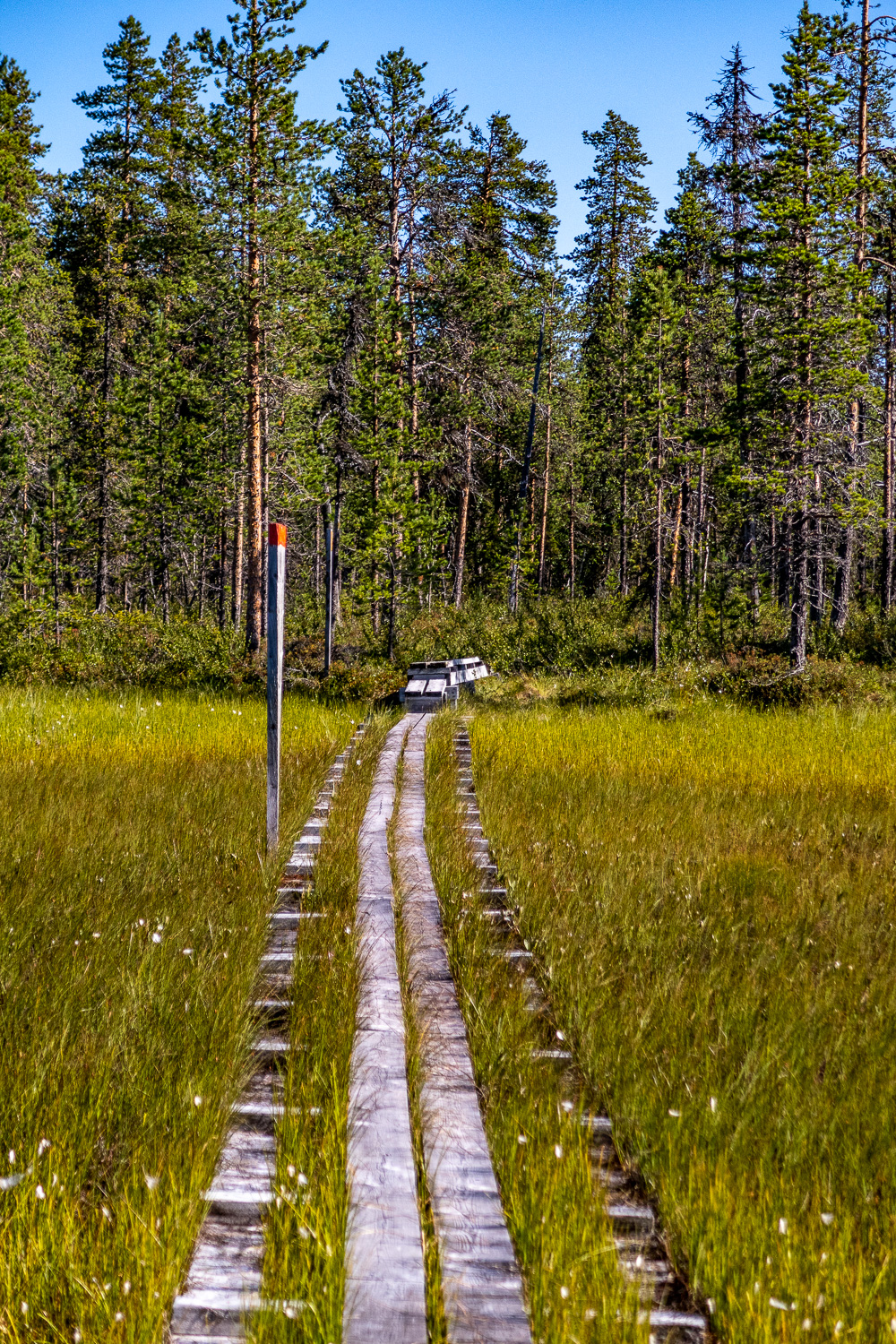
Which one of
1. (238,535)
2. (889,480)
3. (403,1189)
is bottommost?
(403,1189)

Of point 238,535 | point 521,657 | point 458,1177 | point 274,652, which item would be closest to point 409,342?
point 238,535

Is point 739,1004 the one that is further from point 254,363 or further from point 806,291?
point 254,363

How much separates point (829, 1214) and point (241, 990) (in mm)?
2402

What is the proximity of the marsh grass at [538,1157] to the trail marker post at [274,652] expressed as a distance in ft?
5.81

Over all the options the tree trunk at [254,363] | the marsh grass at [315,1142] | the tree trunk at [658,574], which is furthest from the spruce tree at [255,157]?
the marsh grass at [315,1142]

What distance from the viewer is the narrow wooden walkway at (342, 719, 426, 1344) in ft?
7.01

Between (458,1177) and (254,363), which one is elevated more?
(254,363)

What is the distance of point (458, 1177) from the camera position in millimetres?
2746

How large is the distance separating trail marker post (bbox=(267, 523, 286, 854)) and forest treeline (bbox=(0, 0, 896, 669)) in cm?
984

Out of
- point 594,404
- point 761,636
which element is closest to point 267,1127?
point 761,636

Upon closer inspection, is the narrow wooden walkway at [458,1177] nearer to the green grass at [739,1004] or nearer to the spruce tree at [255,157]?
the green grass at [739,1004]

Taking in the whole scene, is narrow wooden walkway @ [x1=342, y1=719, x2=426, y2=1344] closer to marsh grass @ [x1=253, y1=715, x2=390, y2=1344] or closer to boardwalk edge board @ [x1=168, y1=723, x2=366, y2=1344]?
marsh grass @ [x1=253, y1=715, x2=390, y2=1344]

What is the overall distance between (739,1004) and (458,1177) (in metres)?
1.81

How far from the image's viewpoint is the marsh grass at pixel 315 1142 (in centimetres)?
221
